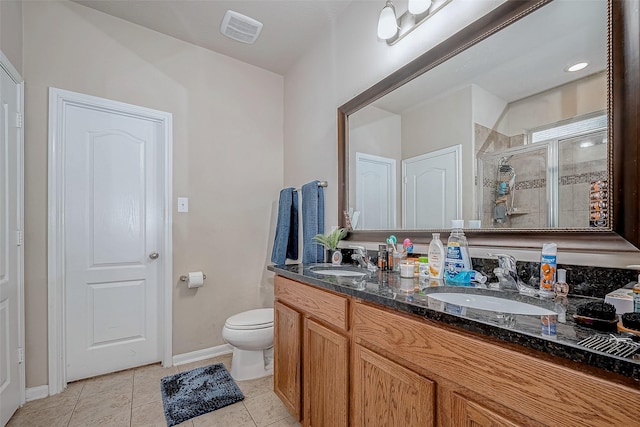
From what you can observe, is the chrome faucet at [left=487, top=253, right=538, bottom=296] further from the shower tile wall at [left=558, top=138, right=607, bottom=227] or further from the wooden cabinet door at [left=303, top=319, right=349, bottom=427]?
the wooden cabinet door at [left=303, top=319, right=349, bottom=427]

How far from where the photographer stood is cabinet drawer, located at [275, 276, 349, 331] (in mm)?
1168

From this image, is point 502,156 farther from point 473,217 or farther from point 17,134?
point 17,134

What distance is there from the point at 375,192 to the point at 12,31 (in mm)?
2408

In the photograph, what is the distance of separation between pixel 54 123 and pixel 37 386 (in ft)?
5.67

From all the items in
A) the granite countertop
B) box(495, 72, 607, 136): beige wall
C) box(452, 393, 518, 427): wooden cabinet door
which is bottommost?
box(452, 393, 518, 427): wooden cabinet door

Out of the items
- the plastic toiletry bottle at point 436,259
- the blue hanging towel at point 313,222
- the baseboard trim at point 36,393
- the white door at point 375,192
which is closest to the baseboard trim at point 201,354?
→ the baseboard trim at point 36,393

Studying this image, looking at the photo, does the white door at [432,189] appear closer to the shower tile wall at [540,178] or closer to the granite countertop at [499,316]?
the shower tile wall at [540,178]

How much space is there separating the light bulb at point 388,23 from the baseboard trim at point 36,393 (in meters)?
3.04

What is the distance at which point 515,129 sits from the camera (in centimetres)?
112

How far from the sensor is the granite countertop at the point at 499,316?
511mm

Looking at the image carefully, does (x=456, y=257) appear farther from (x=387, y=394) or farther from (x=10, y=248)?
(x=10, y=248)

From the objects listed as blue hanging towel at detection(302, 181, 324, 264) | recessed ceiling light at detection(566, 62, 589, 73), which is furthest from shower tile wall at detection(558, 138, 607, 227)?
blue hanging towel at detection(302, 181, 324, 264)

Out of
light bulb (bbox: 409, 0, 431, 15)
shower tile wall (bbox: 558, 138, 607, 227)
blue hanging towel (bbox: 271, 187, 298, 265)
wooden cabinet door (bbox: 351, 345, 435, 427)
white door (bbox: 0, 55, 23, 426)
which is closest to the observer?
wooden cabinet door (bbox: 351, 345, 435, 427)

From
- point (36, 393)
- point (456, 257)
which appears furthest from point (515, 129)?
point (36, 393)
